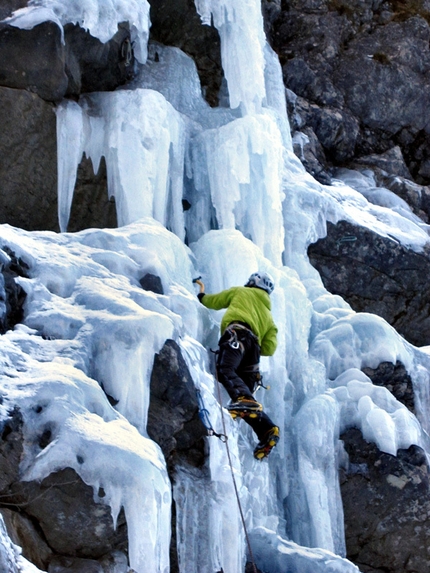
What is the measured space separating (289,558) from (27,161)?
5.42 meters

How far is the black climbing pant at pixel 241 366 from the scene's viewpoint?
7.94 meters

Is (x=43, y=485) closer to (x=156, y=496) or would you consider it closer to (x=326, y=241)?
(x=156, y=496)

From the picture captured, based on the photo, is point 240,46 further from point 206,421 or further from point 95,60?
point 206,421

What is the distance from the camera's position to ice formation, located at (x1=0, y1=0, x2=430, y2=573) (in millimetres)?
6422

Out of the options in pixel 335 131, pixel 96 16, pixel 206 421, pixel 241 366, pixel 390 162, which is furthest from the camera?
pixel 390 162

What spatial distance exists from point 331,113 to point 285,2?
8.87ft

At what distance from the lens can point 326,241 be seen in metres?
12.8

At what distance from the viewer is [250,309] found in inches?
332

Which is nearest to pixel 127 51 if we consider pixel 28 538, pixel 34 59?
pixel 34 59

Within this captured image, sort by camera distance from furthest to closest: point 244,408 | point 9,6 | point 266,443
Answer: point 9,6 < point 266,443 < point 244,408

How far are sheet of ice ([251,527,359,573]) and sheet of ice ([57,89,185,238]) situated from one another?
4014 mm

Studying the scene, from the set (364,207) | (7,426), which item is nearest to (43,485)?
(7,426)

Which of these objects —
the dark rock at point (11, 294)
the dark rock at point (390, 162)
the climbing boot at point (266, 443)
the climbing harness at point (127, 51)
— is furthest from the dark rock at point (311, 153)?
the dark rock at point (11, 294)

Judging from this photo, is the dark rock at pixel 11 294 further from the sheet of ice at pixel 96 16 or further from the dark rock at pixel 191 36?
the dark rock at pixel 191 36
